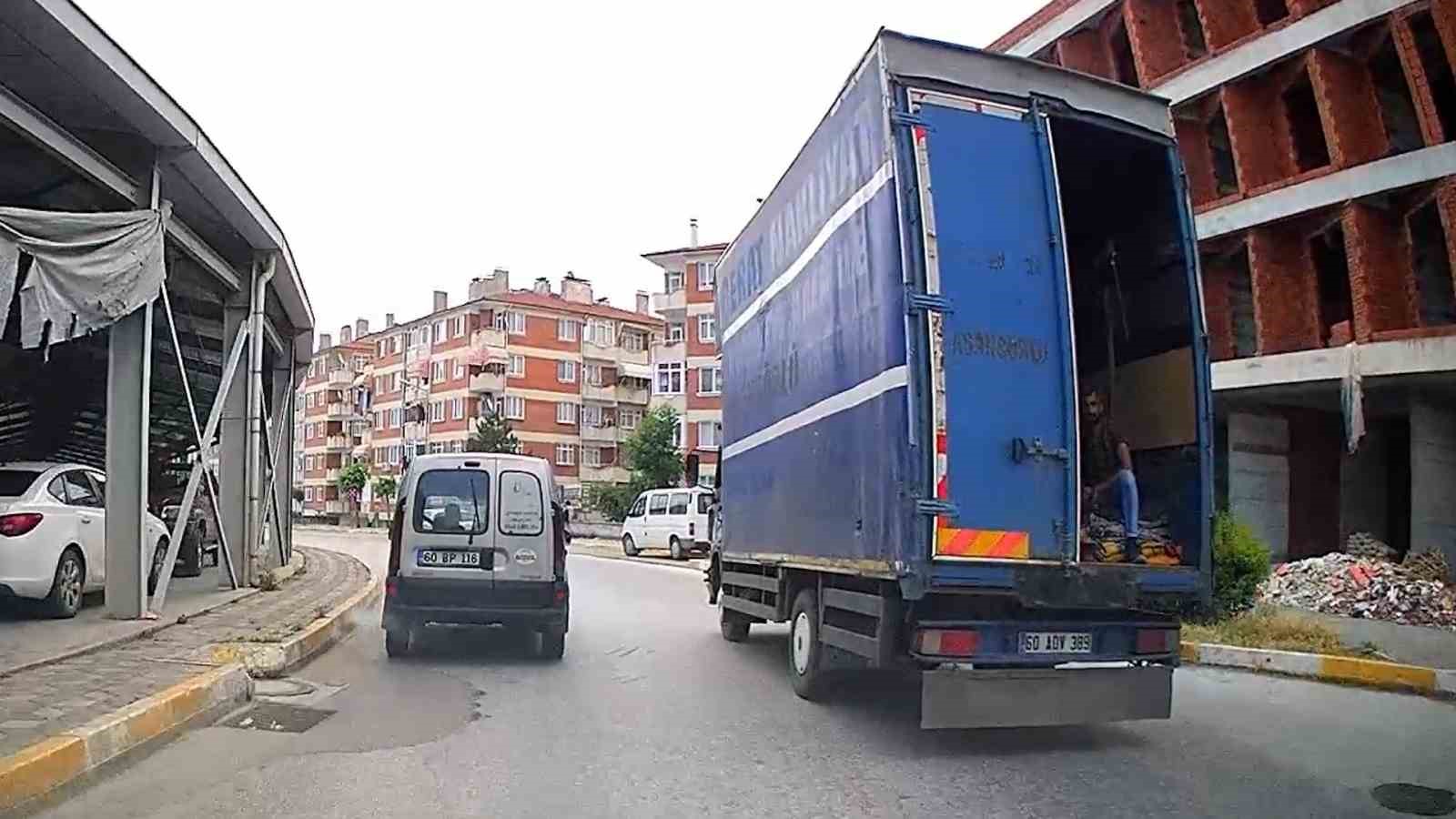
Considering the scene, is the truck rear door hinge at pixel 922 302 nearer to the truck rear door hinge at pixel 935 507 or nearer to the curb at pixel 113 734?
the truck rear door hinge at pixel 935 507

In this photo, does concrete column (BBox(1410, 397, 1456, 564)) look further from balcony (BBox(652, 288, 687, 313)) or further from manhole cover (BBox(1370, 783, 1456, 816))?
balcony (BBox(652, 288, 687, 313))

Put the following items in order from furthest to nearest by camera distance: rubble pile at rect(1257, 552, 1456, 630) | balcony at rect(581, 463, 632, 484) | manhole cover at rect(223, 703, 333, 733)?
balcony at rect(581, 463, 632, 484) → rubble pile at rect(1257, 552, 1456, 630) → manhole cover at rect(223, 703, 333, 733)

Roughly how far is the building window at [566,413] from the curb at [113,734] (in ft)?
204

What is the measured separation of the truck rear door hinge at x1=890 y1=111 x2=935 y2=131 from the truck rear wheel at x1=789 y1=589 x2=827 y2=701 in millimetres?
3649

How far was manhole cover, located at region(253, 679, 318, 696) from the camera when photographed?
364 inches

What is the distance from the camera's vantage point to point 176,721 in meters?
7.61

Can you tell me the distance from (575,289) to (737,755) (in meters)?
68.9

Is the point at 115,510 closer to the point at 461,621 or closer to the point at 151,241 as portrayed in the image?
the point at 151,241

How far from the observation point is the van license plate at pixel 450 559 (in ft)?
35.3

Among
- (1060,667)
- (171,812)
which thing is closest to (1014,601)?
(1060,667)

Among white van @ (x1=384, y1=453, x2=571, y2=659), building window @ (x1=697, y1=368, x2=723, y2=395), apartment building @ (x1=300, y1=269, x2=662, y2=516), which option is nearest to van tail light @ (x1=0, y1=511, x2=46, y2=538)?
white van @ (x1=384, y1=453, x2=571, y2=659)

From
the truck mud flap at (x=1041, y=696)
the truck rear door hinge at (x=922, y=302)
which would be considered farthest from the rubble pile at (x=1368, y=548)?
the truck rear door hinge at (x=922, y=302)

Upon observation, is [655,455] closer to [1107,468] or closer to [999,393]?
[1107,468]

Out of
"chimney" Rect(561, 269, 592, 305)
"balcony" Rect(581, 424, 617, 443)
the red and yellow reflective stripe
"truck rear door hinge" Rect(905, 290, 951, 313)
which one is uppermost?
"chimney" Rect(561, 269, 592, 305)
